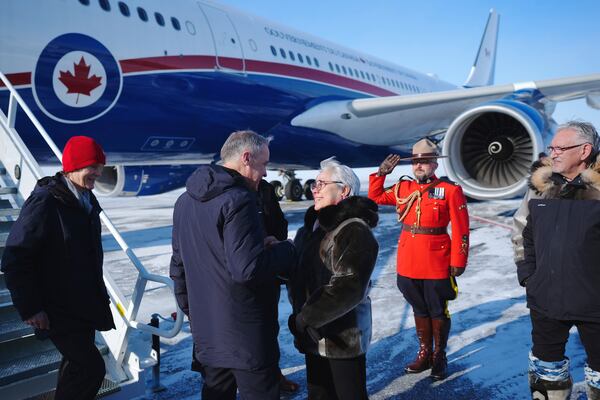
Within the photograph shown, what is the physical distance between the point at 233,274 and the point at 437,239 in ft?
6.06

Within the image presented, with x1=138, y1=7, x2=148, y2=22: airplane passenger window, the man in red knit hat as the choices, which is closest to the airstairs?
the man in red knit hat

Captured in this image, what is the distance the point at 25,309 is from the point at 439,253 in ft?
7.79

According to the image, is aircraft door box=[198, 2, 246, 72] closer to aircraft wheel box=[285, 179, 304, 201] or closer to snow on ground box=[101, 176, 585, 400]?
snow on ground box=[101, 176, 585, 400]

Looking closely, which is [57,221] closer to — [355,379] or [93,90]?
[355,379]

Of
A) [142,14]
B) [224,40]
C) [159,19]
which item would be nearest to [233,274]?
[142,14]

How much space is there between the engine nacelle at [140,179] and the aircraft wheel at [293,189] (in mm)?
4877

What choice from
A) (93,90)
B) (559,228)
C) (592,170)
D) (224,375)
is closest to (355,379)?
(224,375)

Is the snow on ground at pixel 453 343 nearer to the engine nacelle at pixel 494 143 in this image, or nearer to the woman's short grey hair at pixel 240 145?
the woman's short grey hair at pixel 240 145

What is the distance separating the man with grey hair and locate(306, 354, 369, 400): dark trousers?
0.28 m

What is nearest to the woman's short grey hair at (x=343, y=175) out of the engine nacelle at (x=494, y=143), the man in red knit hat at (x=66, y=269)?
the man in red knit hat at (x=66, y=269)

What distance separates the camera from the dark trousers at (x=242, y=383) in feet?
6.14

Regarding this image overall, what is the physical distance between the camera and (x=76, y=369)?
2.12 m

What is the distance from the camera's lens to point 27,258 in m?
1.99

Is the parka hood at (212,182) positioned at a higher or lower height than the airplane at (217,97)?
lower
